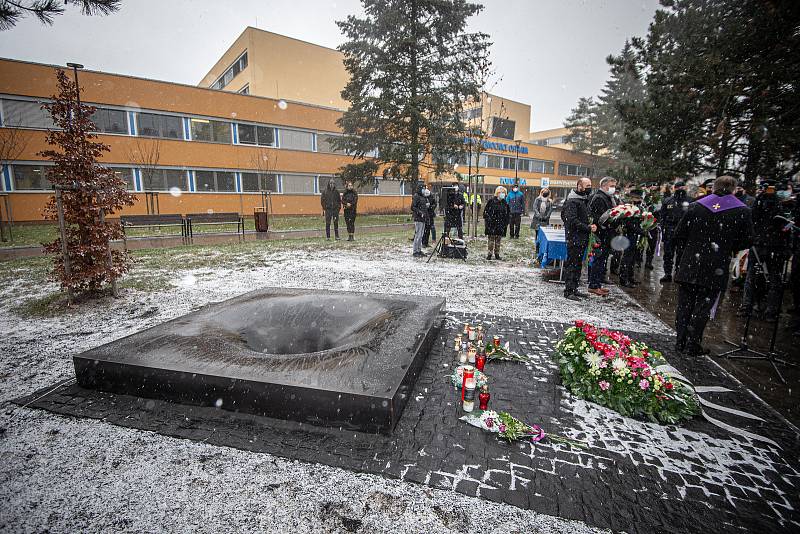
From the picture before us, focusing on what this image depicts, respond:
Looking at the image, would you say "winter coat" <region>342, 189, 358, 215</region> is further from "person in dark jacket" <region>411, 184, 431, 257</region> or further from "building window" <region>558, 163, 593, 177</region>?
"building window" <region>558, 163, 593, 177</region>

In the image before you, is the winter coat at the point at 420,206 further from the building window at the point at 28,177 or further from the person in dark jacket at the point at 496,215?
the building window at the point at 28,177

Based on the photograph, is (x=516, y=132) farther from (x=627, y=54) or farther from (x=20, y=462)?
(x=20, y=462)

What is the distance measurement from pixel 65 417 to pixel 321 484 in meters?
2.48

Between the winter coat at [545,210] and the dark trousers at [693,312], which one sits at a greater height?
the winter coat at [545,210]

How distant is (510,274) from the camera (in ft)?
31.3

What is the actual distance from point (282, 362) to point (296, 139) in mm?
28598

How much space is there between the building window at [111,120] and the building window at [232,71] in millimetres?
15089

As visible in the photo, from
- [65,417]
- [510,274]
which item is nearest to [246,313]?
[65,417]

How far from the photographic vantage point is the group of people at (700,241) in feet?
15.1

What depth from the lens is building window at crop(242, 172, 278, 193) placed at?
2700 cm

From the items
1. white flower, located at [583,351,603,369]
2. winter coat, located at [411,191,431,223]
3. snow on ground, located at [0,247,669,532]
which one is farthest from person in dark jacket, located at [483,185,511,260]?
snow on ground, located at [0,247,669,532]

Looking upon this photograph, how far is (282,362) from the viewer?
346 centimetres

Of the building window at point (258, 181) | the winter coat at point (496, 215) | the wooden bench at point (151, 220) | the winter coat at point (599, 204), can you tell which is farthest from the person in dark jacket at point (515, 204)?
the building window at point (258, 181)

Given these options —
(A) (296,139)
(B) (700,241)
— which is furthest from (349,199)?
(A) (296,139)
